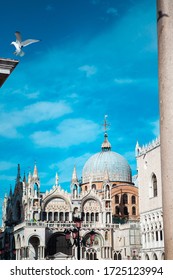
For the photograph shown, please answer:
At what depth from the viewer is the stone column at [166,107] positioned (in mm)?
5203

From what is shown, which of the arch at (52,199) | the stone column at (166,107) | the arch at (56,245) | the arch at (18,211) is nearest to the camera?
the stone column at (166,107)

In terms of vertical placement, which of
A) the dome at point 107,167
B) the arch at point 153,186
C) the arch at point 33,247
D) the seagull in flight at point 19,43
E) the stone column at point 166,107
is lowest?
the arch at point 33,247

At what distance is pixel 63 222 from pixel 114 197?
14606 millimetres

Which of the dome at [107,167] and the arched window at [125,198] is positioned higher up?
the dome at [107,167]

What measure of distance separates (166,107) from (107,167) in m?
58.0

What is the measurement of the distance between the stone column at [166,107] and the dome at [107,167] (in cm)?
5671

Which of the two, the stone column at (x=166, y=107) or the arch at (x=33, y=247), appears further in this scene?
the arch at (x=33, y=247)

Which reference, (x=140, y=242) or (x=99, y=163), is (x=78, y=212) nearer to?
(x=140, y=242)

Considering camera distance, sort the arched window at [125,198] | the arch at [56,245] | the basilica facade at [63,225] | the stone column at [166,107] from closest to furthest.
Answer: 1. the stone column at [166,107]
2. the basilica facade at [63,225]
3. the arch at [56,245]
4. the arched window at [125,198]

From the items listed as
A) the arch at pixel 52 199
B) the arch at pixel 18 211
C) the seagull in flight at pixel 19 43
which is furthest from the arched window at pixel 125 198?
the seagull in flight at pixel 19 43

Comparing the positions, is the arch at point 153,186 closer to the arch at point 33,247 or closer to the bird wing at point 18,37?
the arch at point 33,247

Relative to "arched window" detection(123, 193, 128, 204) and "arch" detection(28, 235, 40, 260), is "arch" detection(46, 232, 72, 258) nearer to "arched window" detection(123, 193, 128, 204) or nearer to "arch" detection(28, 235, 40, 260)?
"arch" detection(28, 235, 40, 260)
